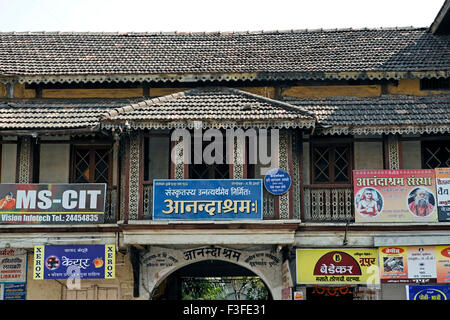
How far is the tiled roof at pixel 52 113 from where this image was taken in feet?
44.6

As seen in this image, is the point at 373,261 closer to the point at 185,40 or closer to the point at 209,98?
the point at 209,98

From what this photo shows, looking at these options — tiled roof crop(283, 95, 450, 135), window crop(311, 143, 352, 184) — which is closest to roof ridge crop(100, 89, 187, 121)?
tiled roof crop(283, 95, 450, 135)

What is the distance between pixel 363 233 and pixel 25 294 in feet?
24.3

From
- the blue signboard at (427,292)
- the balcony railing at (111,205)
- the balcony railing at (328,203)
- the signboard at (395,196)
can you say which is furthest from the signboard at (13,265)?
the blue signboard at (427,292)

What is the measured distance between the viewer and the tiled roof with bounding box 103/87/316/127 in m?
13.0

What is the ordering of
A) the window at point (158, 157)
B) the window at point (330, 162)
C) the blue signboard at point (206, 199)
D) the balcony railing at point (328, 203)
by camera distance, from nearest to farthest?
the blue signboard at point (206, 199) < the balcony railing at point (328, 203) < the window at point (330, 162) < the window at point (158, 157)

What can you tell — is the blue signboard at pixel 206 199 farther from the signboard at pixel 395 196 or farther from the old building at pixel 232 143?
the signboard at pixel 395 196

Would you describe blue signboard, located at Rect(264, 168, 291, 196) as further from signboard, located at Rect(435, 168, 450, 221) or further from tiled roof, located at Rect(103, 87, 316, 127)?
signboard, located at Rect(435, 168, 450, 221)

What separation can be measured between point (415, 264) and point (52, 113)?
27.1ft

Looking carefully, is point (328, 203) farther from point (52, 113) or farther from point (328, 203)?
point (52, 113)

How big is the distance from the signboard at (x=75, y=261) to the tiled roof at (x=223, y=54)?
3.87m

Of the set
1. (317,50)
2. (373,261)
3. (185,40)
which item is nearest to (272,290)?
(373,261)

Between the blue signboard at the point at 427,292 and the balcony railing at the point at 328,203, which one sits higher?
the balcony railing at the point at 328,203

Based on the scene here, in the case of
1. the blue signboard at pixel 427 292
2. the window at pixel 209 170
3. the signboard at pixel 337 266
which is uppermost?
the window at pixel 209 170
